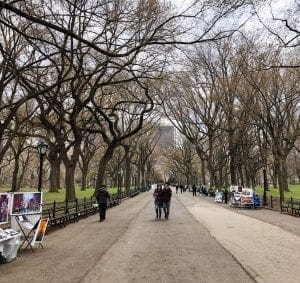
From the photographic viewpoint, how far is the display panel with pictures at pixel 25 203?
14445 mm

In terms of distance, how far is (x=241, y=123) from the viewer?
43.3 metres

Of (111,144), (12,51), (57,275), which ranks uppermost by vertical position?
(12,51)

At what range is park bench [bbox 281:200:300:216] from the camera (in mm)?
27062

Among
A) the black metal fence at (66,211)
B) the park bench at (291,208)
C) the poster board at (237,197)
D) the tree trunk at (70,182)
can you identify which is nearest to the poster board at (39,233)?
the black metal fence at (66,211)

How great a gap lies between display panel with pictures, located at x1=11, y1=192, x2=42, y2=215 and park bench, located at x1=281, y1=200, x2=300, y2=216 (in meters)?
16.0

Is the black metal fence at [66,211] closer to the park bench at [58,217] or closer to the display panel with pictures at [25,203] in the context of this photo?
the park bench at [58,217]

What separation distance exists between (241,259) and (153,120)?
47942 millimetres

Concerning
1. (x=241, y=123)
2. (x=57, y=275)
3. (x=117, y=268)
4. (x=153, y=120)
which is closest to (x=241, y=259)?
(x=117, y=268)

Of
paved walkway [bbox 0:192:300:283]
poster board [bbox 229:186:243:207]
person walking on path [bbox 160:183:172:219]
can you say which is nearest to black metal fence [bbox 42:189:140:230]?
paved walkway [bbox 0:192:300:283]

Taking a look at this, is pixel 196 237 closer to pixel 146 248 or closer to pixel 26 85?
pixel 146 248

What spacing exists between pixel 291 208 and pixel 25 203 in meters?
17.5

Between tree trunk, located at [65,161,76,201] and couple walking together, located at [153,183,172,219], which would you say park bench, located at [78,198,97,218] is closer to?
tree trunk, located at [65,161,76,201]

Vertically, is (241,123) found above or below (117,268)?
above

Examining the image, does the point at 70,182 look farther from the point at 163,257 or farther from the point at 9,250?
the point at 163,257
